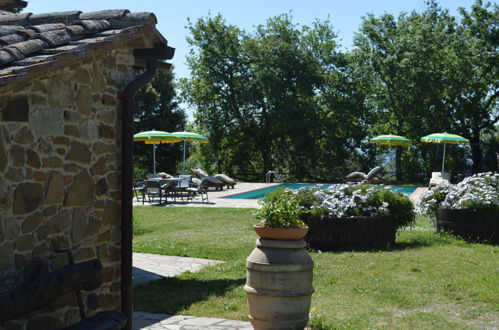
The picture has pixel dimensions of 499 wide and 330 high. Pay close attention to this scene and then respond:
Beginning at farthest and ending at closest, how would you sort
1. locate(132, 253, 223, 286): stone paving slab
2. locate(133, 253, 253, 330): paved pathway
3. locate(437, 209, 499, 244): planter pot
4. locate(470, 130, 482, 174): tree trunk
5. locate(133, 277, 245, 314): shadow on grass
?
1. locate(470, 130, 482, 174): tree trunk
2. locate(437, 209, 499, 244): planter pot
3. locate(132, 253, 223, 286): stone paving slab
4. locate(133, 277, 245, 314): shadow on grass
5. locate(133, 253, 253, 330): paved pathway

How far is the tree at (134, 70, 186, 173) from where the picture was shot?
115 feet

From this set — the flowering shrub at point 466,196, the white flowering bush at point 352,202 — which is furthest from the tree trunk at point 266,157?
the white flowering bush at point 352,202

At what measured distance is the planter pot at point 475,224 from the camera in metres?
10.9

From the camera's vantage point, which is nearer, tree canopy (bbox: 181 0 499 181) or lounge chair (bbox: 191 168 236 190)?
lounge chair (bbox: 191 168 236 190)

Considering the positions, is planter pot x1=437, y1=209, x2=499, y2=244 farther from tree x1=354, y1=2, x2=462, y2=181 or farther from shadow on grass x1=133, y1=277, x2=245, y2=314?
tree x1=354, y1=2, x2=462, y2=181

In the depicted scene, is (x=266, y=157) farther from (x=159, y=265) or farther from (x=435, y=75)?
(x=159, y=265)

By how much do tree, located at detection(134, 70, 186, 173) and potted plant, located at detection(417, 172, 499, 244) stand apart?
24.8 metres

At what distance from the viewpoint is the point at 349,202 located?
10383 mm

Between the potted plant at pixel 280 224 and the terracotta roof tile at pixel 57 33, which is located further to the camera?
the potted plant at pixel 280 224

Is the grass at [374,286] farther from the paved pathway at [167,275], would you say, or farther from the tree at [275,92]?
the tree at [275,92]

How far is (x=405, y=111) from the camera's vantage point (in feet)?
115

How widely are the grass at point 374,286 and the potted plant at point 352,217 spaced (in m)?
0.33

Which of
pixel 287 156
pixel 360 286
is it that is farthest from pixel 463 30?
pixel 360 286

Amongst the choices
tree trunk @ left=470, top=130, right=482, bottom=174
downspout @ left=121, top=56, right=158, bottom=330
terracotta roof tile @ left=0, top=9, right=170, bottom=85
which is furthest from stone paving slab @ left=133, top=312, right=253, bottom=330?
tree trunk @ left=470, top=130, right=482, bottom=174
